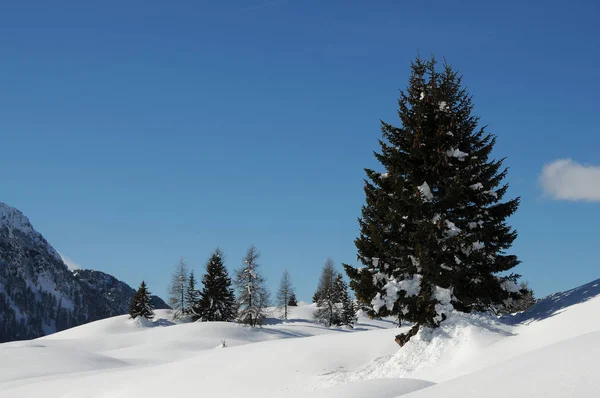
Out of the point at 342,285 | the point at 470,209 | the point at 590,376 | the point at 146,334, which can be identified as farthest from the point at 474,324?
the point at 342,285

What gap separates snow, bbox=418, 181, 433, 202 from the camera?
20.2m

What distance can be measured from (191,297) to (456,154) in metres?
57.9

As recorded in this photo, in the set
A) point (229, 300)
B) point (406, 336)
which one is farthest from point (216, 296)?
point (406, 336)

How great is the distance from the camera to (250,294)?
5731 cm

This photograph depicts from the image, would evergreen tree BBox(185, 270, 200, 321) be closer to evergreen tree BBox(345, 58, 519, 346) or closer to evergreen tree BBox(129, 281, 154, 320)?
evergreen tree BBox(129, 281, 154, 320)

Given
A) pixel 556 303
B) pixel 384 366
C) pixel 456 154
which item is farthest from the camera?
pixel 456 154

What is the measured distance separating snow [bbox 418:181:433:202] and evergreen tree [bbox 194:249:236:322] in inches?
1813

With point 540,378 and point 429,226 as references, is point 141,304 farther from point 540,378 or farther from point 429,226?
point 540,378

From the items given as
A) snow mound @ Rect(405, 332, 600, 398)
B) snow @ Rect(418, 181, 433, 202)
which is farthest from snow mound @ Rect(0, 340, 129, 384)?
snow mound @ Rect(405, 332, 600, 398)

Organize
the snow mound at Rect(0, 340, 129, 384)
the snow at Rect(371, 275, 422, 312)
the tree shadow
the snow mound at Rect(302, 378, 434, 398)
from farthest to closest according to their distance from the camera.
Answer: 1. the snow mound at Rect(0, 340, 129, 384)
2. the snow at Rect(371, 275, 422, 312)
3. the tree shadow
4. the snow mound at Rect(302, 378, 434, 398)

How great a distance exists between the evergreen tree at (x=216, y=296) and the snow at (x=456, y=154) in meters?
46.3

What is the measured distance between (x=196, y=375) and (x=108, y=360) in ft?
47.1

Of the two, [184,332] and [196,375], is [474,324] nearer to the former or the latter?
[196,375]

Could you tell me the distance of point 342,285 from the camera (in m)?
71.0
